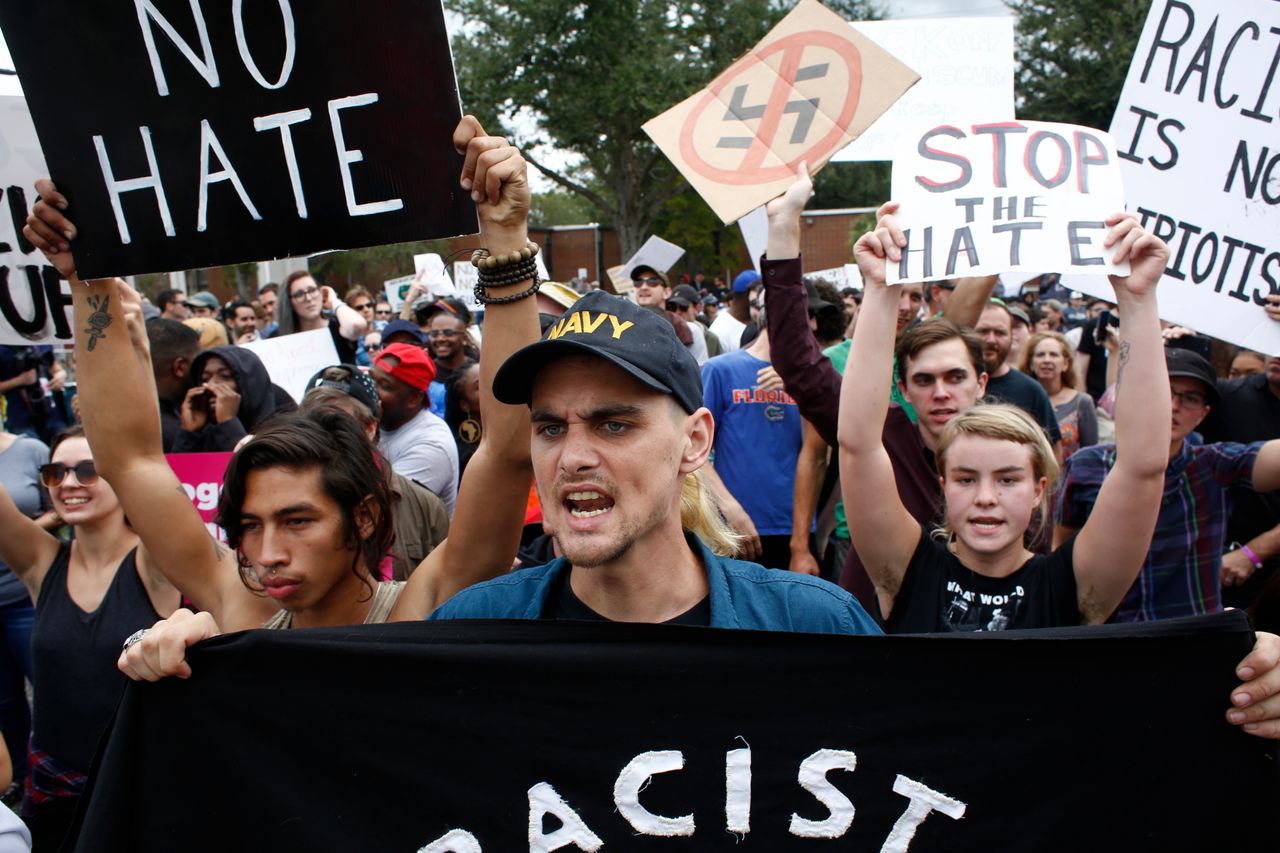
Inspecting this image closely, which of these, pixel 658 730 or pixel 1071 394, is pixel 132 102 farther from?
pixel 1071 394

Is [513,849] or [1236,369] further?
[1236,369]

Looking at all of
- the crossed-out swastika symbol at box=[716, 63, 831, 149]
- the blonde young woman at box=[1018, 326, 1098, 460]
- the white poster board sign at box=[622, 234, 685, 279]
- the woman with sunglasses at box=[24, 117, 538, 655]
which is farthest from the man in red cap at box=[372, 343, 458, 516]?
the white poster board sign at box=[622, 234, 685, 279]

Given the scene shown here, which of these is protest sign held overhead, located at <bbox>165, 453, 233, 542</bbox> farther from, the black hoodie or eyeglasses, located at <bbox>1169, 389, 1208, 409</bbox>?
eyeglasses, located at <bbox>1169, 389, 1208, 409</bbox>

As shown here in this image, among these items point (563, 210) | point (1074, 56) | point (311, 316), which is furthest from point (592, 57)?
point (563, 210)

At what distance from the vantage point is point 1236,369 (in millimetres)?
6035

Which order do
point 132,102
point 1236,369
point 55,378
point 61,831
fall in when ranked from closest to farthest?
point 132,102
point 61,831
point 1236,369
point 55,378

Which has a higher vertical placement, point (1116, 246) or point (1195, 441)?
point (1116, 246)

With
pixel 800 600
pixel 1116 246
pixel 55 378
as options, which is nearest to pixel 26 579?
pixel 800 600

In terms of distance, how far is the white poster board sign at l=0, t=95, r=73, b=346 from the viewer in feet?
10.4

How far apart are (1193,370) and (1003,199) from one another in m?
1.55

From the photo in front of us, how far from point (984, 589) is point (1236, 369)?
4159 millimetres

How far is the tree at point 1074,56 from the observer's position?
126 ft

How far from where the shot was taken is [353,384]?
436 centimetres

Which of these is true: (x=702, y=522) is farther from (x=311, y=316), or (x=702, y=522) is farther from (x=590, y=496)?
(x=311, y=316)
